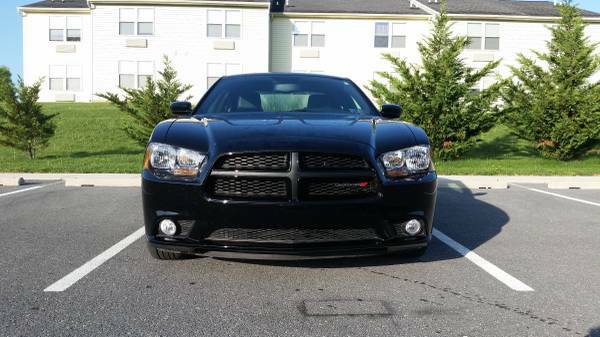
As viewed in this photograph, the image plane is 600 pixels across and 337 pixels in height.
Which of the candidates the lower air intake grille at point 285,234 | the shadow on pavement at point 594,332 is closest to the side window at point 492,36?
the lower air intake grille at point 285,234

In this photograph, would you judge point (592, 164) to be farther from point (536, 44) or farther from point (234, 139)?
point (536, 44)

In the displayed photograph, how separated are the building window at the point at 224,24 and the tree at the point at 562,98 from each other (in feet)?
55.0

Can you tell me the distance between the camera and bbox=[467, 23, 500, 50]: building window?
96.8 feet

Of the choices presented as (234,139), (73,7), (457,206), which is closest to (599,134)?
(457,206)

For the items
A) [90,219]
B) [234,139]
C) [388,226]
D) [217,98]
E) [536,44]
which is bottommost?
[90,219]

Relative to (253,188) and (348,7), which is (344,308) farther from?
(348,7)

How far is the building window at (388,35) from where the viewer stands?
29.5 m

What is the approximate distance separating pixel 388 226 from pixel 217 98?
92.9 inches

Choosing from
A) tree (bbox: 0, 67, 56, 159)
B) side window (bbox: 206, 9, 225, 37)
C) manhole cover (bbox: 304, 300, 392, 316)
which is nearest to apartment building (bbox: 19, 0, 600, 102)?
side window (bbox: 206, 9, 225, 37)

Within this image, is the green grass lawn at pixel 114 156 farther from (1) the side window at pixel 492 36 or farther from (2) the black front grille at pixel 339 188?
(1) the side window at pixel 492 36

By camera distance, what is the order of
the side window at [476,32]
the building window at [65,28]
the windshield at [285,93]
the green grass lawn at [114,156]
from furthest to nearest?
the building window at [65,28]
the side window at [476,32]
the green grass lawn at [114,156]
the windshield at [285,93]

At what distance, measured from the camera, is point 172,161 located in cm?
386

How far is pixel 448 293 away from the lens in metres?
3.66

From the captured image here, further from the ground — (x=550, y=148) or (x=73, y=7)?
(x=73, y=7)
